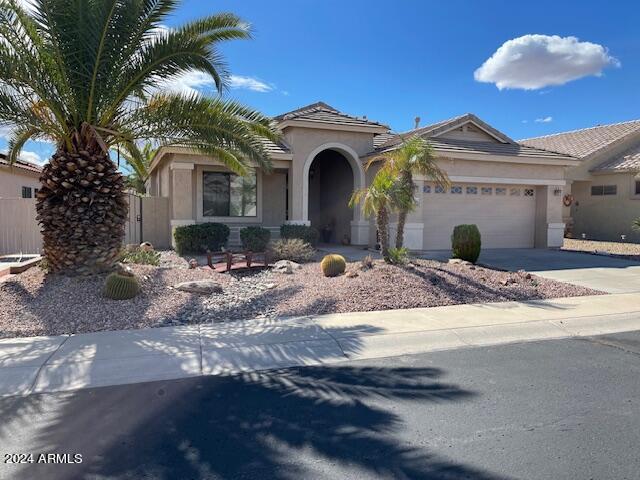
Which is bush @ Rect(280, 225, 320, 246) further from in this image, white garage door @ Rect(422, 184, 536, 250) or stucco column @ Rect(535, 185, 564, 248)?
stucco column @ Rect(535, 185, 564, 248)

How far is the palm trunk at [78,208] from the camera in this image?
895cm

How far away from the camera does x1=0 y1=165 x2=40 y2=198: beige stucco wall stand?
709 inches

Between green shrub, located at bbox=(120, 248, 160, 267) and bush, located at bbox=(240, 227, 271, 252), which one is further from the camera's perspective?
bush, located at bbox=(240, 227, 271, 252)

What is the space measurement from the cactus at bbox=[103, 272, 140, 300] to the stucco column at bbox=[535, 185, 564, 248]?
50.1 ft

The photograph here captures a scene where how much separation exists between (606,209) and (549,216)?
7550 mm

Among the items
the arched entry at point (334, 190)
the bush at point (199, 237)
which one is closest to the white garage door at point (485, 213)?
the arched entry at point (334, 190)

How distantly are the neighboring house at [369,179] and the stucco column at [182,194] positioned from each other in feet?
0.10

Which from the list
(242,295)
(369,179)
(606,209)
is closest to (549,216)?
(369,179)

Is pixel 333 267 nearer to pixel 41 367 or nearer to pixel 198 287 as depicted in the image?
pixel 198 287

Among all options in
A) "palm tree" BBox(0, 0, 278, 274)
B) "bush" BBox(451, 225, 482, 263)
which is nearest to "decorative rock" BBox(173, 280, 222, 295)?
"palm tree" BBox(0, 0, 278, 274)

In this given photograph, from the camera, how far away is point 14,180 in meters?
19.2

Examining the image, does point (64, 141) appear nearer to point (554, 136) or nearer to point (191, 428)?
point (191, 428)

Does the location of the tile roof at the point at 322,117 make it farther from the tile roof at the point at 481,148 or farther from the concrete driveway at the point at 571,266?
the concrete driveway at the point at 571,266

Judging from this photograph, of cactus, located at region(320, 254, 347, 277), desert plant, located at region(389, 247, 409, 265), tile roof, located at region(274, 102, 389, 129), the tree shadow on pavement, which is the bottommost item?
the tree shadow on pavement
